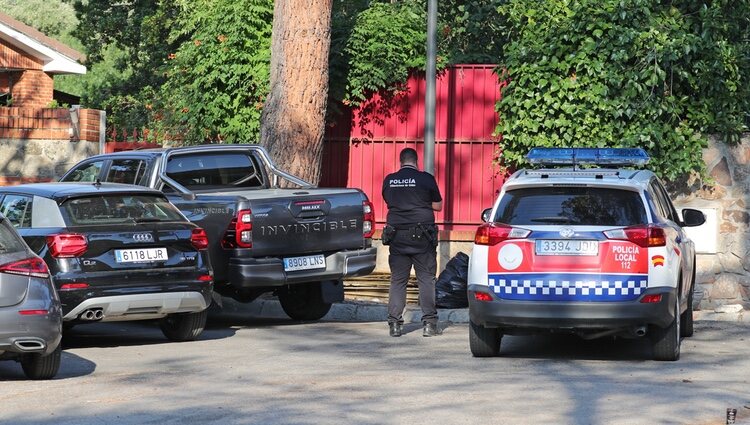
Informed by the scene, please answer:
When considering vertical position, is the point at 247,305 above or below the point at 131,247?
below

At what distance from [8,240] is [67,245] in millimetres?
1722

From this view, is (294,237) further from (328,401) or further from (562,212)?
(328,401)

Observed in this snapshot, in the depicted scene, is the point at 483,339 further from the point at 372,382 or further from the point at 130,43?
the point at 130,43

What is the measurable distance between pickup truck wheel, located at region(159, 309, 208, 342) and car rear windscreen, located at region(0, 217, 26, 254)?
308 centimetres

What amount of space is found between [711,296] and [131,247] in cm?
793

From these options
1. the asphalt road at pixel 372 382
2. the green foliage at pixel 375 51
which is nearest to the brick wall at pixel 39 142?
the green foliage at pixel 375 51

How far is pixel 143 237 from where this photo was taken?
12.5 metres

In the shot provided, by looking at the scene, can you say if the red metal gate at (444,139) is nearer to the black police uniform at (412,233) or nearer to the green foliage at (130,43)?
the black police uniform at (412,233)

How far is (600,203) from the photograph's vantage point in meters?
11.5

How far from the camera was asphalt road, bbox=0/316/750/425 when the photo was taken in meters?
8.78

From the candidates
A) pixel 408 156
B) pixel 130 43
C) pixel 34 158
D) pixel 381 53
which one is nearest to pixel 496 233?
pixel 408 156

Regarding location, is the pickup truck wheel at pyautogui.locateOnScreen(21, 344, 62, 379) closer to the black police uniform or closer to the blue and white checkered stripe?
the blue and white checkered stripe

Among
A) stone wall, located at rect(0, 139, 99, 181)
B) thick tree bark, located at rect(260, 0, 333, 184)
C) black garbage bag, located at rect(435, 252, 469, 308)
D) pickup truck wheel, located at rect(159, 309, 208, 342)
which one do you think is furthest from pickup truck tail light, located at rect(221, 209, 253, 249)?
stone wall, located at rect(0, 139, 99, 181)

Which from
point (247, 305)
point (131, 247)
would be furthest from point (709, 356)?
point (247, 305)
